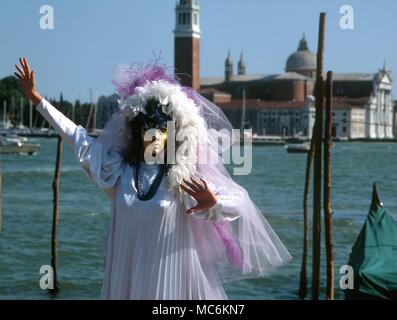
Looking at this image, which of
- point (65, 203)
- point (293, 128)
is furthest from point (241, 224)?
point (293, 128)

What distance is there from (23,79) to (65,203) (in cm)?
1782

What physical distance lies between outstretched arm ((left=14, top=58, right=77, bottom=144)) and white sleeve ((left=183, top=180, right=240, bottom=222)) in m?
0.38

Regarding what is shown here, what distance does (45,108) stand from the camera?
8.52ft

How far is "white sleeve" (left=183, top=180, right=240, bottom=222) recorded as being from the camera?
256 centimetres

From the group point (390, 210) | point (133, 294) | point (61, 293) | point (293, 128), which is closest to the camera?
point (133, 294)

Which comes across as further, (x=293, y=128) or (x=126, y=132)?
(x=293, y=128)

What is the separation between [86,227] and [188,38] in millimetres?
62069

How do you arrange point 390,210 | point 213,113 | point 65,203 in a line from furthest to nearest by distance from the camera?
point 65,203 < point 390,210 < point 213,113

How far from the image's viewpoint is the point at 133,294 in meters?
2.57

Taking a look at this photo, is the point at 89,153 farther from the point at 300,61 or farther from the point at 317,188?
the point at 300,61

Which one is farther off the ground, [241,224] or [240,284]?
[241,224]

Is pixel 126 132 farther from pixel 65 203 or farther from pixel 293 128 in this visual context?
pixel 293 128

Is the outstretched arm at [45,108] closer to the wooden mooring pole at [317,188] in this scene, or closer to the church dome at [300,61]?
the wooden mooring pole at [317,188]

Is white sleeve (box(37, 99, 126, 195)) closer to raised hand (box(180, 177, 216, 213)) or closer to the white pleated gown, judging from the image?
the white pleated gown
